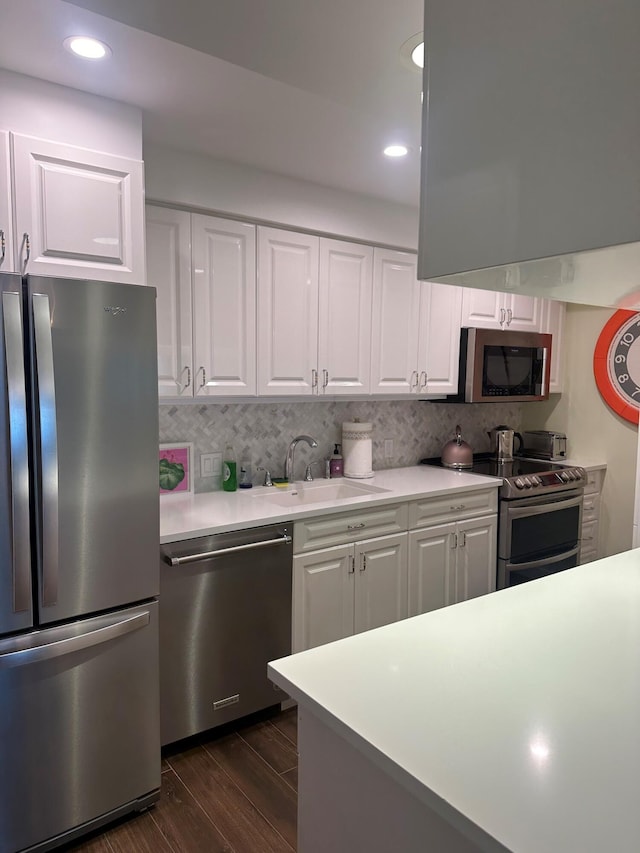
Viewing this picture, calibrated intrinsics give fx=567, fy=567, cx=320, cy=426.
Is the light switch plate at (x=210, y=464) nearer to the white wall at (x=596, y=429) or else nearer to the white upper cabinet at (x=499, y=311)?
the white upper cabinet at (x=499, y=311)

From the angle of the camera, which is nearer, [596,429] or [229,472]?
[229,472]

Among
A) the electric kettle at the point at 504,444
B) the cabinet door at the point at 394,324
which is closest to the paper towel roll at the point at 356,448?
the cabinet door at the point at 394,324

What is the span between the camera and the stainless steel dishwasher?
7.22 ft

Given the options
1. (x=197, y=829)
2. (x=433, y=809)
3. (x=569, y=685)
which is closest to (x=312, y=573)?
(x=197, y=829)

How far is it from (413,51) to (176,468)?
203cm

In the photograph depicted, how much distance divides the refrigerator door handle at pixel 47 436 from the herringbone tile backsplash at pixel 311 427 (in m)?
1.08

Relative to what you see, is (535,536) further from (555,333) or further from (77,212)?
(77,212)

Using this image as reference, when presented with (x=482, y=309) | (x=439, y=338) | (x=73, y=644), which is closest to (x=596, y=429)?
(x=482, y=309)

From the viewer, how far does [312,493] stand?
3.10 meters

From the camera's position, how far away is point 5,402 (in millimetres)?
1602

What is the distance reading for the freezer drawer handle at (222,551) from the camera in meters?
2.15

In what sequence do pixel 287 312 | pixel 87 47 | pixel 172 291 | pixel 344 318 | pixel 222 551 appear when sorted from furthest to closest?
1. pixel 344 318
2. pixel 287 312
3. pixel 172 291
4. pixel 222 551
5. pixel 87 47

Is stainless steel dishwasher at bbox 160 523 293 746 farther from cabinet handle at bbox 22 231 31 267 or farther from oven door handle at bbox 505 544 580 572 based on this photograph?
oven door handle at bbox 505 544 580 572

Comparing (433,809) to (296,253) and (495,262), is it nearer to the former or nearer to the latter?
(495,262)
